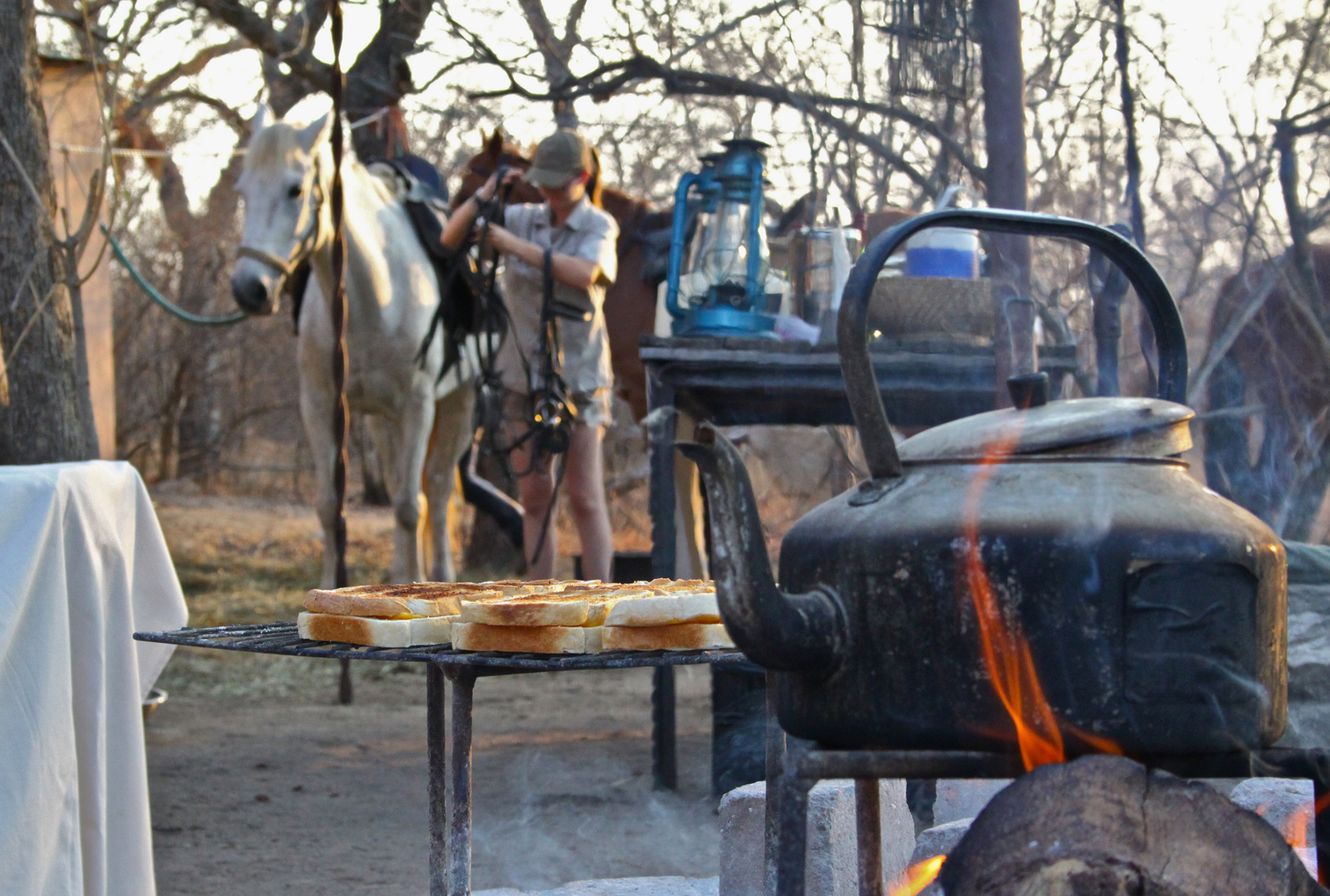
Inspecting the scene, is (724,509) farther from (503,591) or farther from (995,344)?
(995,344)

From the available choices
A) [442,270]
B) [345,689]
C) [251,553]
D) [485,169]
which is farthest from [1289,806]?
[251,553]

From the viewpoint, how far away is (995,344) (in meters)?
3.46

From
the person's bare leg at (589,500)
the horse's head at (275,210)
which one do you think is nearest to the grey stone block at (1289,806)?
the person's bare leg at (589,500)

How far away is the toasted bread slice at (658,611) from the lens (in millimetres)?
1747

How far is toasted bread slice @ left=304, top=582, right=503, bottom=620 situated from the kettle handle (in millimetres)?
794

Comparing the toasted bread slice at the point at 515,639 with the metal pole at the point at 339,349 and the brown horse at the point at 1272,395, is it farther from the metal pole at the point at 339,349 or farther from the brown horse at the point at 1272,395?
the metal pole at the point at 339,349

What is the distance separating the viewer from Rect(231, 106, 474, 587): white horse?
5227mm

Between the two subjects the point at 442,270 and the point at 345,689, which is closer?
the point at 345,689

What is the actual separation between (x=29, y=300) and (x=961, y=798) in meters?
2.65

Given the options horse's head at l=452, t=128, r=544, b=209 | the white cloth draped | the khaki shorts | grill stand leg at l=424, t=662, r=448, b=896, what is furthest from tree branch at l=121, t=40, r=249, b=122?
grill stand leg at l=424, t=662, r=448, b=896

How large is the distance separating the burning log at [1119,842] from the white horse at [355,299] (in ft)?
14.6

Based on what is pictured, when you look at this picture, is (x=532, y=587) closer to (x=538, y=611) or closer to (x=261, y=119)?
(x=538, y=611)

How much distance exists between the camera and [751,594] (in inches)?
46.3

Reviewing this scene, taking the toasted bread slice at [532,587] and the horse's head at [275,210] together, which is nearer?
the toasted bread slice at [532,587]
